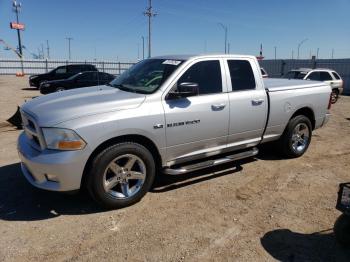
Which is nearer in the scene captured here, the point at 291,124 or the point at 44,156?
the point at 44,156

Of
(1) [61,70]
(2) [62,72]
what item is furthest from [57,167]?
(1) [61,70]

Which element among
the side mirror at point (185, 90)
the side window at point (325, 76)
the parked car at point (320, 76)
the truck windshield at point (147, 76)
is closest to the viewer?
the side mirror at point (185, 90)

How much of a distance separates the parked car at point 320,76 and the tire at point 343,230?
497 inches

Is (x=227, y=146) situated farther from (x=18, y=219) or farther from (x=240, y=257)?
(x=18, y=219)

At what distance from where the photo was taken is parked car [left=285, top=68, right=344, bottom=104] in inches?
597

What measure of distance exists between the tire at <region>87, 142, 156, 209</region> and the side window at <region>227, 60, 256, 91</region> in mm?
1870

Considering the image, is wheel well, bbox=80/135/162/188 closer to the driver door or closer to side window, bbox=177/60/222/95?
the driver door

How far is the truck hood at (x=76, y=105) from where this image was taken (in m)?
3.91

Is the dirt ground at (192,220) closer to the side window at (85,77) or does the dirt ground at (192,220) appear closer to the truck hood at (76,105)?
the truck hood at (76,105)

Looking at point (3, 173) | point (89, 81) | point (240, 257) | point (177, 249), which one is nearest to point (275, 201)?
point (240, 257)

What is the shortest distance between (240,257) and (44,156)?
237cm

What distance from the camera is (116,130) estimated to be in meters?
4.03

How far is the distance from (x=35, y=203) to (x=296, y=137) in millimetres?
4658

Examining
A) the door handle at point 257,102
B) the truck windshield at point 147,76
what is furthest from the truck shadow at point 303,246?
the truck windshield at point 147,76
